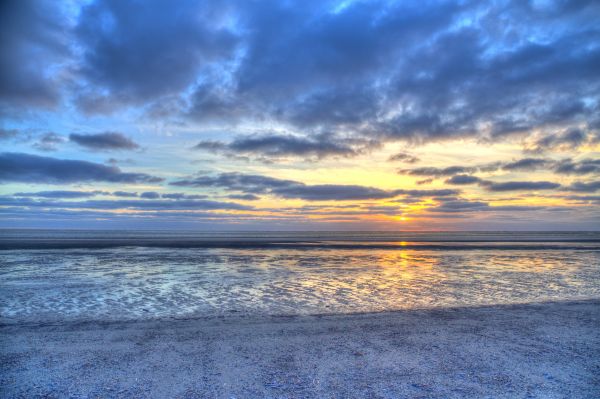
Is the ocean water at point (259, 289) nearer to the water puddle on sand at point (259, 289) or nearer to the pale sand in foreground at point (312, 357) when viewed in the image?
the water puddle on sand at point (259, 289)

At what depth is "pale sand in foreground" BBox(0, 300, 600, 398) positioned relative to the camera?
21.7 feet

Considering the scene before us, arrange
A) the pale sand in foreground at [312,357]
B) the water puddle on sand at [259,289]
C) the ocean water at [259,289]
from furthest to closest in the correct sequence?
1. the water puddle on sand at [259,289]
2. the ocean water at [259,289]
3. the pale sand in foreground at [312,357]

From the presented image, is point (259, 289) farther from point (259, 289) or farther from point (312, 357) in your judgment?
point (312, 357)

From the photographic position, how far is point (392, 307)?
45.4 ft

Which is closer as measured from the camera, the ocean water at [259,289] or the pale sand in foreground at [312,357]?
the pale sand in foreground at [312,357]

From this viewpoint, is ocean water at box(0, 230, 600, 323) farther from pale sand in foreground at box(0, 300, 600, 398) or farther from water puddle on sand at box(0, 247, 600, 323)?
pale sand in foreground at box(0, 300, 600, 398)

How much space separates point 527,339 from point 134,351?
9653 mm

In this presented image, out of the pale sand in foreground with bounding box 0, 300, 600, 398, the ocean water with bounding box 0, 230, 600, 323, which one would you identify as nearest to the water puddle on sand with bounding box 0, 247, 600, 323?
the ocean water with bounding box 0, 230, 600, 323

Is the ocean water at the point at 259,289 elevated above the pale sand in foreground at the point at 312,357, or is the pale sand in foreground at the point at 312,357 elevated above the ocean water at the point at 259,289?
the pale sand in foreground at the point at 312,357

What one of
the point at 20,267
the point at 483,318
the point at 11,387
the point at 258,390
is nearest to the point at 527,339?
the point at 483,318

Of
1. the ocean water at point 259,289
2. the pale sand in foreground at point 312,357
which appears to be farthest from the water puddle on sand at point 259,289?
the pale sand in foreground at point 312,357

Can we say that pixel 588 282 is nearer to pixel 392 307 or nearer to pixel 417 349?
pixel 392 307

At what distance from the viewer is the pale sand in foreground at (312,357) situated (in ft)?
21.7

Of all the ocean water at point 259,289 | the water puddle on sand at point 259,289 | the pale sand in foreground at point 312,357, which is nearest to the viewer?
the pale sand in foreground at point 312,357
